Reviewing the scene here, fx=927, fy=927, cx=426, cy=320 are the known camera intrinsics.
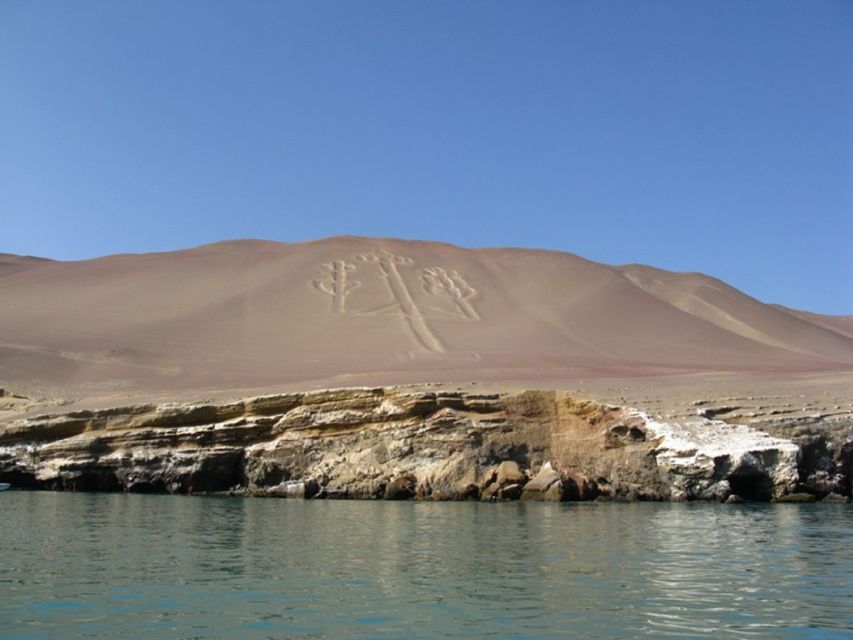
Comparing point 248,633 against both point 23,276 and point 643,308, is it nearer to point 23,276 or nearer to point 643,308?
point 643,308

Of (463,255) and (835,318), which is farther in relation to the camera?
(835,318)

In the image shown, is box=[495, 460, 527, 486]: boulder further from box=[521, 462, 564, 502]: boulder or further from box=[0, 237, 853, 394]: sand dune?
box=[0, 237, 853, 394]: sand dune

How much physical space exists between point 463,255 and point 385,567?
199 ft

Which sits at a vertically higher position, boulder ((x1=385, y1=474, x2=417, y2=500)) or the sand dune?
the sand dune

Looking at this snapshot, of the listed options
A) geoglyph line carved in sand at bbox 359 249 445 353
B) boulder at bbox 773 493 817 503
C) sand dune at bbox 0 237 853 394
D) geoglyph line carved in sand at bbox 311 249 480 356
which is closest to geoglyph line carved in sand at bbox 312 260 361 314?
geoglyph line carved in sand at bbox 311 249 480 356

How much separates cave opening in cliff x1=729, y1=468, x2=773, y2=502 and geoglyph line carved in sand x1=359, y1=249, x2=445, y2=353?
84.2 feet

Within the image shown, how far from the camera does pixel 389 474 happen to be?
83.5 ft

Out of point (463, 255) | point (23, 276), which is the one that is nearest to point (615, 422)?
point (463, 255)

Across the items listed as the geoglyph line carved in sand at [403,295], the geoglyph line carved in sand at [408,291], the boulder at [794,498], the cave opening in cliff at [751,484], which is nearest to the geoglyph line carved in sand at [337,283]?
the geoglyph line carved in sand at [408,291]

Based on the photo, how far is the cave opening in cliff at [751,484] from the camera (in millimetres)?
22281

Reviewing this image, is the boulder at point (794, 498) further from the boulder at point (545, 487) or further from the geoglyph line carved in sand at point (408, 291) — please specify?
the geoglyph line carved in sand at point (408, 291)

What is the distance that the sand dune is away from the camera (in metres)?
42.8

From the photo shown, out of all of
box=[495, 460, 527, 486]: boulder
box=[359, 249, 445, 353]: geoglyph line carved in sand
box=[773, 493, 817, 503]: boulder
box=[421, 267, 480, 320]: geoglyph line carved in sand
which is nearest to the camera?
box=[773, 493, 817, 503]: boulder

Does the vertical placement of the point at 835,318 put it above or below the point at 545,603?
above
